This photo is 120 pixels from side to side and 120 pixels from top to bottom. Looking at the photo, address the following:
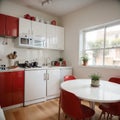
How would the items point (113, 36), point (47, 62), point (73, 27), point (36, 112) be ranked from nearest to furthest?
point (36, 112) → point (113, 36) → point (73, 27) → point (47, 62)

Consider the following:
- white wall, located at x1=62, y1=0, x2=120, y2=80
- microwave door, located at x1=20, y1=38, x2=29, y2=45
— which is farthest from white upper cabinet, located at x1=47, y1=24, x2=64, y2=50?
microwave door, located at x1=20, y1=38, x2=29, y2=45

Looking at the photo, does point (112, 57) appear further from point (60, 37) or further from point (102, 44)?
point (60, 37)

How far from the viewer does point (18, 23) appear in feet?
10.2

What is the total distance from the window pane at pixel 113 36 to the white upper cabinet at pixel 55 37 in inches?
61.4

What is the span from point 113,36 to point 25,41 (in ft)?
7.75

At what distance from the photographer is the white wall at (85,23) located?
292 centimetres

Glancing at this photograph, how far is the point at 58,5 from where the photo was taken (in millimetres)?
3420

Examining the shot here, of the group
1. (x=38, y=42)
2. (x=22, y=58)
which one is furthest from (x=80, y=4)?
(x=22, y=58)

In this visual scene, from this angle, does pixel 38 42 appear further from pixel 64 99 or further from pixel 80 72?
pixel 64 99

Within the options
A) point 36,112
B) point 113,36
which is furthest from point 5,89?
point 113,36

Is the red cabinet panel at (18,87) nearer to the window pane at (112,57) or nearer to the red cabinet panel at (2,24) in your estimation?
the red cabinet panel at (2,24)

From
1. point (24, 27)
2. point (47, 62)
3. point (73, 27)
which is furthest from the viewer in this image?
point (47, 62)

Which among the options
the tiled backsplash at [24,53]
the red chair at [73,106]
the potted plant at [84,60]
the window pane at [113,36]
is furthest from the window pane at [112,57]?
the red chair at [73,106]

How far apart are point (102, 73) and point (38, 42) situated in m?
2.01
